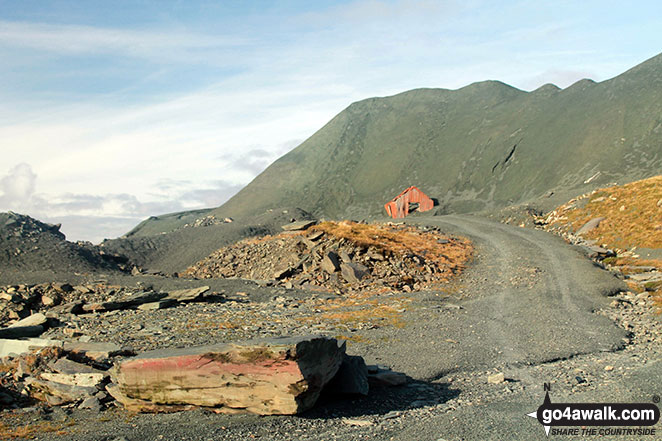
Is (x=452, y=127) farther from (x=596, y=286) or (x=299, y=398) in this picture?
(x=299, y=398)

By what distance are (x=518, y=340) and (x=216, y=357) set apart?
30.7 feet

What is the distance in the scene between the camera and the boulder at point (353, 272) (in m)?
22.5

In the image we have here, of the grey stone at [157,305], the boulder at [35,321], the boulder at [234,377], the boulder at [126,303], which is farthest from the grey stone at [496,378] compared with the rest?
the boulder at [35,321]

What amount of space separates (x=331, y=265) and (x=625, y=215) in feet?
66.6

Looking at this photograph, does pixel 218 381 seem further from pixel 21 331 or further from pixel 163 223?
pixel 163 223

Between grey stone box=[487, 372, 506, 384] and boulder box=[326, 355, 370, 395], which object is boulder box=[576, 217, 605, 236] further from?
boulder box=[326, 355, 370, 395]

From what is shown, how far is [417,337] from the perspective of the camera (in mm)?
14641

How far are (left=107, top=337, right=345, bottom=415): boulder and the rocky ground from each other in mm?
262

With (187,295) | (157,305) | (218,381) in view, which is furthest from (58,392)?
(187,295)

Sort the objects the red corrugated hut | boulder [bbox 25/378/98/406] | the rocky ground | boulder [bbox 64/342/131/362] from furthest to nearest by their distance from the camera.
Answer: the red corrugated hut < boulder [bbox 64/342/131/362] < boulder [bbox 25/378/98/406] < the rocky ground

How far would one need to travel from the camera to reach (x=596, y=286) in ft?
67.5

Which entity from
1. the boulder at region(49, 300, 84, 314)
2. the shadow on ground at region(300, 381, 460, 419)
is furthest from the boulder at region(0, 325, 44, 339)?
the shadow on ground at region(300, 381, 460, 419)

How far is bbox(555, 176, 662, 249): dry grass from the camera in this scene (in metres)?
27.9

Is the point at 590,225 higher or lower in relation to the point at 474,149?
lower
